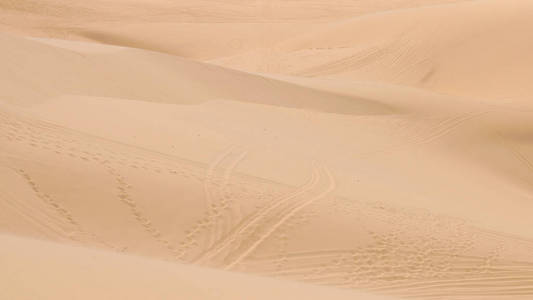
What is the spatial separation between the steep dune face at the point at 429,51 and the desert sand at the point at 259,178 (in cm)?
11

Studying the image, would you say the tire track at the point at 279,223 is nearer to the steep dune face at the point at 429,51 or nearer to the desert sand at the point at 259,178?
the desert sand at the point at 259,178

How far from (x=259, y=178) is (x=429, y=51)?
1196cm

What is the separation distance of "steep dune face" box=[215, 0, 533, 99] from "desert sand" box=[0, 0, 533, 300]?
0.11m

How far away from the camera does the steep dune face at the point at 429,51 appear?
1870 cm

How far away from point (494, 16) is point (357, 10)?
885 cm

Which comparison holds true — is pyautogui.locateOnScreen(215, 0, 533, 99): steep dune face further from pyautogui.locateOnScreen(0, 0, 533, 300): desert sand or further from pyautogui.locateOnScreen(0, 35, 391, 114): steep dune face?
pyautogui.locateOnScreen(0, 35, 391, 114): steep dune face

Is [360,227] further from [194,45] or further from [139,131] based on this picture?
[194,45]

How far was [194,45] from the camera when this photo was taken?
79.6ft

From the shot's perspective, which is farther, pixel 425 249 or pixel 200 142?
pixel 200 142

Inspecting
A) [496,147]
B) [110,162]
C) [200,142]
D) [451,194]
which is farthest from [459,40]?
[110,162]

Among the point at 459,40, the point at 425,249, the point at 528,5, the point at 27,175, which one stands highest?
the point at 528,5

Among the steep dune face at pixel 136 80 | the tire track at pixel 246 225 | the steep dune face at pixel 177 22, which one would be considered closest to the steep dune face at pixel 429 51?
the steep dune face at pixel 177 22

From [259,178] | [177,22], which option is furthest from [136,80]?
[177,22]

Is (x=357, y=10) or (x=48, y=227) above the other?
(x=357, y=10)
